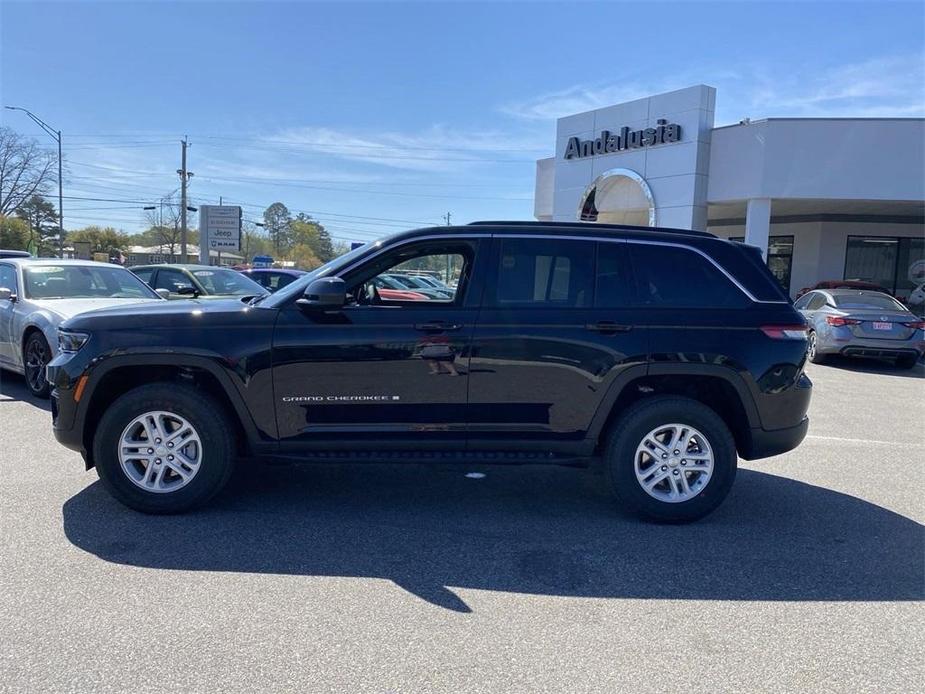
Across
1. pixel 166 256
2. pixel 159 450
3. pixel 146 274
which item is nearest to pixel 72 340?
pixel 159 450

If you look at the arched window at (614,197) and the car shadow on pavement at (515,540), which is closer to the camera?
the car shadow on pavement at (515,540)

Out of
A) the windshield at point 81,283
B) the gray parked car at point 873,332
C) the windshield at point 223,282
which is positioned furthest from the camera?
the gray parked car at point 873,332

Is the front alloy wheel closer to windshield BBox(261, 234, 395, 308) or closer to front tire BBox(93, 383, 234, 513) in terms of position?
Result: front tire BBox(93, 383, 234, 513)

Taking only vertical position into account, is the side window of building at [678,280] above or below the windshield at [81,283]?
above

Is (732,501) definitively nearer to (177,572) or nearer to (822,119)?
(177,572)

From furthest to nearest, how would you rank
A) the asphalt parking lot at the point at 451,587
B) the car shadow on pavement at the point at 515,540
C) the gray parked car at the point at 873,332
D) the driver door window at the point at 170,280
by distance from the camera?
the gray parked car at the point at 873,332
the driver door window at the point at 170,280
the car shadow on pavement at the point at 515,540
the asphalt parking lot at the point at 451,587

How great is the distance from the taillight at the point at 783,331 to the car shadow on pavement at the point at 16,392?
706cm

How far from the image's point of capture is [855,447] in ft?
21.9

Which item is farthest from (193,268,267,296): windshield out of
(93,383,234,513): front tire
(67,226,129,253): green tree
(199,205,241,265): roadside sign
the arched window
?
(67,226,129,253): green tree

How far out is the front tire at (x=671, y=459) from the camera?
4434 millimetres

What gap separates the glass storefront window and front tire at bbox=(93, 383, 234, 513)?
24795 mm

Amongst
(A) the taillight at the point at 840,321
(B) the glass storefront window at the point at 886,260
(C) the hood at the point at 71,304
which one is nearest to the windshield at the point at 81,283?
(C) the hood at the point at 71,304

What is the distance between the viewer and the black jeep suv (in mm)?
4332

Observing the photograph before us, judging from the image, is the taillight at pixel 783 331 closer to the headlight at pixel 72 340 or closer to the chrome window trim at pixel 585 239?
the chrome window trim at pixel 585 239
